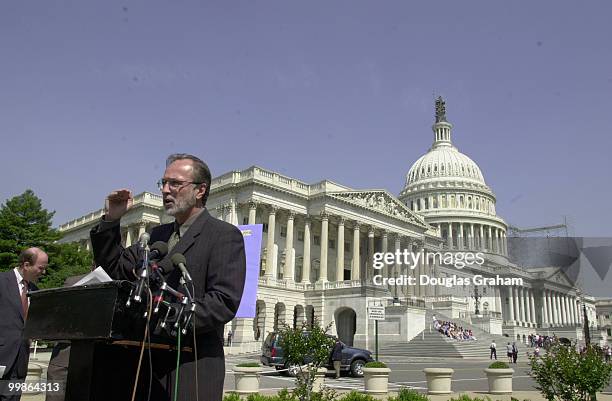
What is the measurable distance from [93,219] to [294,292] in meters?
37.0

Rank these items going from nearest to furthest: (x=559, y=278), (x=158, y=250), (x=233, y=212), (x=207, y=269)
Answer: (x=158, y=250) → (x=207, y=269) → (x=233, y=212) → (x=559, y=278)

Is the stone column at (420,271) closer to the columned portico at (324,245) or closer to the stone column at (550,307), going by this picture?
the columned portico at (324,245)

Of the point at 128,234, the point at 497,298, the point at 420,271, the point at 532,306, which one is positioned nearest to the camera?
the point at 128,234

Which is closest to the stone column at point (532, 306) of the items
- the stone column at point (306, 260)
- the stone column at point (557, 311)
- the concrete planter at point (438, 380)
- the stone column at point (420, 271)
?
the stone column at point (557, 311)

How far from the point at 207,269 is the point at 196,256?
11 cm

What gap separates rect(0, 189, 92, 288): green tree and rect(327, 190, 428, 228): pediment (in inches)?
1115

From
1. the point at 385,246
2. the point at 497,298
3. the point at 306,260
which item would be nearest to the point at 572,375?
the point at 306,260

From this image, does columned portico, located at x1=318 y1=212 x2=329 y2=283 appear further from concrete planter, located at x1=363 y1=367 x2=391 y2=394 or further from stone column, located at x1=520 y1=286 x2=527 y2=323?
A: stone column, located at x1=520 y1=286 x2=527 y2=323

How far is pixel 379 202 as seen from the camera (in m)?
70.2

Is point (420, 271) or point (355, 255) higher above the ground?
point (355, 255)

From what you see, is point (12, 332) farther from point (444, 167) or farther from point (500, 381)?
point (444, 167)

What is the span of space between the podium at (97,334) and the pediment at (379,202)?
60.3 m

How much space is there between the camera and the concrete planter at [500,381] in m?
18.9

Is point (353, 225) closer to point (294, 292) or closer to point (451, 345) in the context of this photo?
point (294, 292)
